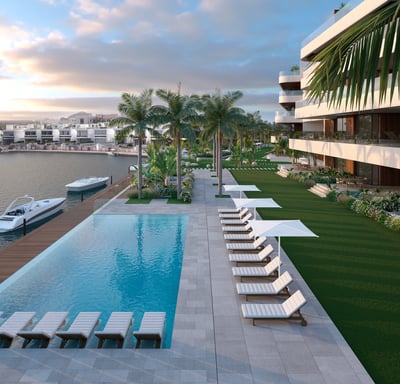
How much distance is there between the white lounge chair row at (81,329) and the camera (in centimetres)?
873

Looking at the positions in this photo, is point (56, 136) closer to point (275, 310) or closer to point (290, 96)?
point (290, 96)

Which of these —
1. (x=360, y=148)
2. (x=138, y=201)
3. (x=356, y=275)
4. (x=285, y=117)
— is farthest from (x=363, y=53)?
(x=285, y=117)

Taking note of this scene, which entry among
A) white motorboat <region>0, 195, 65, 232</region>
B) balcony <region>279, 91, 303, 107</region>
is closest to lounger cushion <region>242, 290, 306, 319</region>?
white motorboat <region>0, 195, 65, 232</region>

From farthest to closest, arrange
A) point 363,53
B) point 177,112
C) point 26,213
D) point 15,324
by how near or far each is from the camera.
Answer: point 177,112
point 26,213
point 15,324
point 363,53

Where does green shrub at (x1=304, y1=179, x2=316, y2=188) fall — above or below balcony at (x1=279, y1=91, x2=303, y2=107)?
below

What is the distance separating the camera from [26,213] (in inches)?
1008

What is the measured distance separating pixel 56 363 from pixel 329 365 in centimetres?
513

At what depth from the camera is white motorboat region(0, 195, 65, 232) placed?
2403cm

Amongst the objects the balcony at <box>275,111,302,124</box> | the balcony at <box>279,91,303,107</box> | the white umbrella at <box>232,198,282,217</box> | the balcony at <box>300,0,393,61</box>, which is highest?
the balcony at <box>300,0,393,61</box>

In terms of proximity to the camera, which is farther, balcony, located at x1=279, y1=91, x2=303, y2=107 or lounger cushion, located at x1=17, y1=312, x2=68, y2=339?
balcony, located at x1=279, y1=91, x2=303, y2=107

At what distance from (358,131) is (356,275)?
2474cm

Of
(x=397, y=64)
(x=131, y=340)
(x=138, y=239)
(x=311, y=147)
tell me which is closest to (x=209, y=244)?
(x=138, y=239)

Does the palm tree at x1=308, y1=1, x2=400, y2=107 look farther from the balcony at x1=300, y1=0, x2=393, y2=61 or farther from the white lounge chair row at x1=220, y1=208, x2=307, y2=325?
the balcony at x1=300, y1=0, x2=393, y2=61

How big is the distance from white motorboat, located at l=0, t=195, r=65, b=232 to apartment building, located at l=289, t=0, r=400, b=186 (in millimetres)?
17692
